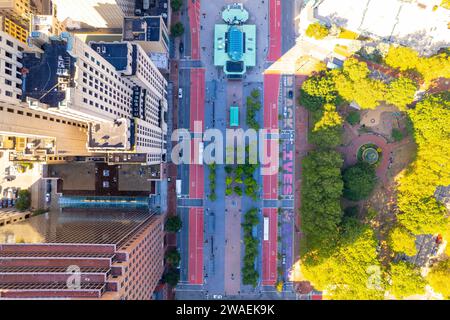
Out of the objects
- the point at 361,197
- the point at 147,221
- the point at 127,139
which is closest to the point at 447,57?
the point at 361,197

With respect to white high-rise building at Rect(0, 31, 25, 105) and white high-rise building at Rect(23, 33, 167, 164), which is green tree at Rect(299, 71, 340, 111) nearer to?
white high-rise building at Rect(23, 33, 167, 164)

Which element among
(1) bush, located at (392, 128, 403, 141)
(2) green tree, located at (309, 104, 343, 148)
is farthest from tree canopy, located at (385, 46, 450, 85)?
(2) green tree, located at (309, 104, 343, 148)

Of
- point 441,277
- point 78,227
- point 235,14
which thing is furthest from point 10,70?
point 441,277

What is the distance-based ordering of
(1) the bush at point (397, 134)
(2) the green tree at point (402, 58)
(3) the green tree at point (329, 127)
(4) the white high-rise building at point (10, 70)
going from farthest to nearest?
(1) the bush at point (397, 134) → (2) the green tree at point (402, 58) → (3) the green tree at point (329, 127) → (4) the white high-rise building at point (10, 70)

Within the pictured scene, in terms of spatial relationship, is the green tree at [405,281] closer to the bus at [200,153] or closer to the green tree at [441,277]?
the green tree at [441,277]

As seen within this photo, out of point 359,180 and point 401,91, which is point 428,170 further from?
point 401,91

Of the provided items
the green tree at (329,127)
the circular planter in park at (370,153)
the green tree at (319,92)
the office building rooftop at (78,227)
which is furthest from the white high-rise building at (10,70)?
the circular planter in park at (370,153)
